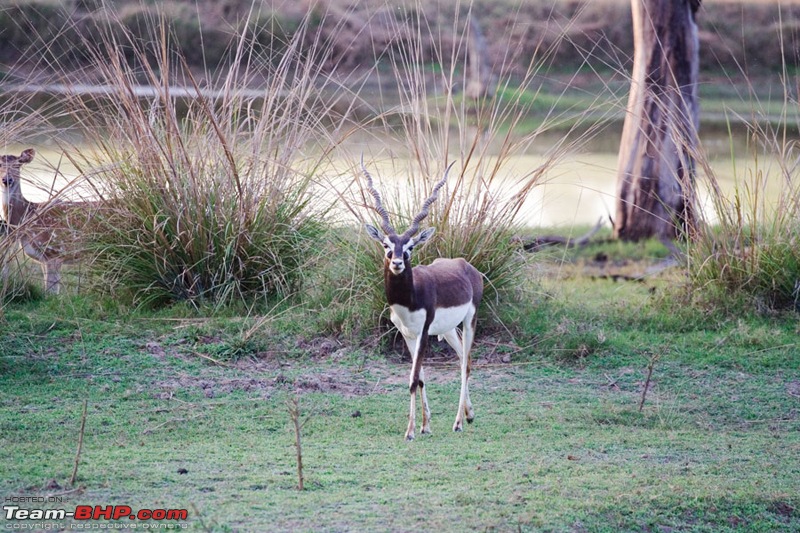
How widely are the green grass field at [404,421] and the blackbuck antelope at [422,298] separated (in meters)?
0.24

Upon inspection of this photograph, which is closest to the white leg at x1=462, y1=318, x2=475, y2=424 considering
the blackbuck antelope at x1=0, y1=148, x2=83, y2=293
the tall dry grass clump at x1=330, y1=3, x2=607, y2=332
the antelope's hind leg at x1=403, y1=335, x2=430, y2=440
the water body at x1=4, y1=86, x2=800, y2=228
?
the antelope's hind leg at x1=403, y1=335, x2=430, y2=440

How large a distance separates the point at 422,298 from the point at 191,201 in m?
2.48

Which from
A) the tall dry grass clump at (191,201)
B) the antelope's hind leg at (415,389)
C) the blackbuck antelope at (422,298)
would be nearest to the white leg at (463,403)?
the blackbuck antelope at (422,298)

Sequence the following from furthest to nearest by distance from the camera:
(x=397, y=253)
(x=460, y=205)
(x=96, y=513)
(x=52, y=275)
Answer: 1. (x=52, y=275)
2. (x=460, y=205)
3. (x=397, y=253)
4. (x=96, y=513)

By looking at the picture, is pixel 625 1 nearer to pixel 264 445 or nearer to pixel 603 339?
pixel 603 339

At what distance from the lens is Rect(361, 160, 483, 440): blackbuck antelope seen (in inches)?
187

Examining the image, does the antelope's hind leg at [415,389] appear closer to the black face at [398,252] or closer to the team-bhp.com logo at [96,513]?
the black face at [398,252]

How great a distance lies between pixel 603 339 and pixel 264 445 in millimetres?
2836

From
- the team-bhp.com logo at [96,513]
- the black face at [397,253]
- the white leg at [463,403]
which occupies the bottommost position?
the team-bhp.com logo at [96,513]

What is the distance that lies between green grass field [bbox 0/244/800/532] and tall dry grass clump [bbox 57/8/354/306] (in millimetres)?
314

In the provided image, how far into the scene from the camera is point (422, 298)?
4832 mm

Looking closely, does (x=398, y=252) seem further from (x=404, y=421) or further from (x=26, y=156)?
(x=26, y=156)

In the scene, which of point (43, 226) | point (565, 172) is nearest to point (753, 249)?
point (565, 172)

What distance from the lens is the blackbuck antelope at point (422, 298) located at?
15.6 ft
